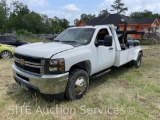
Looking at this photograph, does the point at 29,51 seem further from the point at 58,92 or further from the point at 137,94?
the point at 137,94

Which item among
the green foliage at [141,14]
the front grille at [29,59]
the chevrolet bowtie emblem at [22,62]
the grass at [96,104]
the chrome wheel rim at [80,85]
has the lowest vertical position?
the grass at [96,104]

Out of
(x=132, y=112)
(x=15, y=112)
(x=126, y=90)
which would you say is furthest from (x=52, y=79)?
(x=126, y=90)

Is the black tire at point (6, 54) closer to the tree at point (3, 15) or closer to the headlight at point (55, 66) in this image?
the headlight at point (55, 66)

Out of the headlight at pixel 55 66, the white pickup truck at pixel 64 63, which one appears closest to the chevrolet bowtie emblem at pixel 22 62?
the white pickup truck at pixel 64 63

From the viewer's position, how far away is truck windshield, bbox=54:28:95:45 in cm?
491

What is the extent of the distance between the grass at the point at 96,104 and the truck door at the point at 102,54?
0.70 meters

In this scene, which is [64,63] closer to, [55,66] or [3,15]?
[55,66]

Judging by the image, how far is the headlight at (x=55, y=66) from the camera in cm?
372

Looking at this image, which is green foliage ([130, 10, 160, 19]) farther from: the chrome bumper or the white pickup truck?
the chrome bumper

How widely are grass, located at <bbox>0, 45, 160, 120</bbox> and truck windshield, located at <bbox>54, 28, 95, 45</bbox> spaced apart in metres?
1.46

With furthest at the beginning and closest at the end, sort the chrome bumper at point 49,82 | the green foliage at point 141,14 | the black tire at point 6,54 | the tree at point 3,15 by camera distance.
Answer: the green foliage at point 141,14, the tree at point 3,15, the black tire at point 6,54, the chrome bumper at point 49,82

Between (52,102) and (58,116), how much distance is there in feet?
2.04

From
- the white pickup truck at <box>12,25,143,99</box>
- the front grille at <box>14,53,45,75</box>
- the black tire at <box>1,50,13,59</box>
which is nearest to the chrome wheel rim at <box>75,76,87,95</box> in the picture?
the white pickup truck at <box>12,25,143,99</box>

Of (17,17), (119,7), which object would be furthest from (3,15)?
(119,7)
